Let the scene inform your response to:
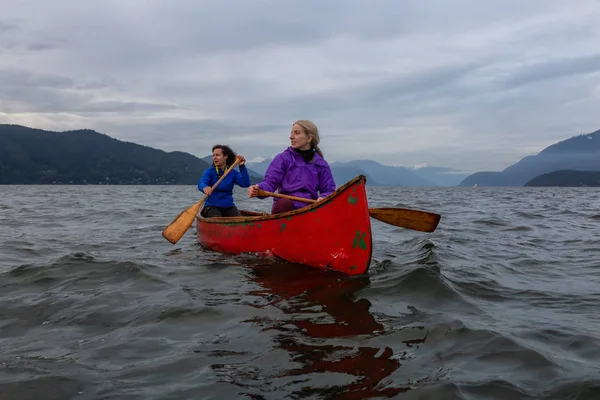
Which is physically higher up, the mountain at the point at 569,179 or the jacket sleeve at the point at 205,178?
the mountain at the point at 569,179

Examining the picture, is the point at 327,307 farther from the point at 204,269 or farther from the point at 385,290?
the point at 204,269

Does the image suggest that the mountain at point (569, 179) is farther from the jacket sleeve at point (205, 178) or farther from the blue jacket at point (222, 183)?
the jacket sleeve at point (205, 178)

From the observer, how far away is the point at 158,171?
167m

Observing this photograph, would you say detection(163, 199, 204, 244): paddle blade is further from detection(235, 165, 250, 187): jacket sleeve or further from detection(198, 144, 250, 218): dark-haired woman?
detection(235, 165, 250, 187): jacket sleeve

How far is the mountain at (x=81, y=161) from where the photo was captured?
145125 mm

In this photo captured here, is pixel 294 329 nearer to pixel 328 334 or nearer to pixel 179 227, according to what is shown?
pixel 328 334

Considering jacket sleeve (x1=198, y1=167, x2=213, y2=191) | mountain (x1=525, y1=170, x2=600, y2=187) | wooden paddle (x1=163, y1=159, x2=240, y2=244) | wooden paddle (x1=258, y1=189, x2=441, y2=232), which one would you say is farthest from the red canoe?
mountain (x1=525, y1=170, x2=600, y2=187)

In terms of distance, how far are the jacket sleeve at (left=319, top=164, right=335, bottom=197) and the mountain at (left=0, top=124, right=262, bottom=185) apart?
156m

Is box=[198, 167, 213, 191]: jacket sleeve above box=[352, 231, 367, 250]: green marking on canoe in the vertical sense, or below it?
above

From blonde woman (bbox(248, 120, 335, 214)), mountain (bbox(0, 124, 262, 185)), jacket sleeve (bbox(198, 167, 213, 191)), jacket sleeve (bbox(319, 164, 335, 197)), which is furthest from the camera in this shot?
mountain (bbox(0, 124, 262, 185))

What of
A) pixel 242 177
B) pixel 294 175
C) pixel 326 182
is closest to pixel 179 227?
pixel 242 177

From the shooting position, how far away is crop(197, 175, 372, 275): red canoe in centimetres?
549

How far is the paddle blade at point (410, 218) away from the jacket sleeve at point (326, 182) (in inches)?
34.2

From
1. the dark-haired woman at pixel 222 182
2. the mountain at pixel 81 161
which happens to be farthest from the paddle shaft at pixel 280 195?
the mountain at pixel 81 161
